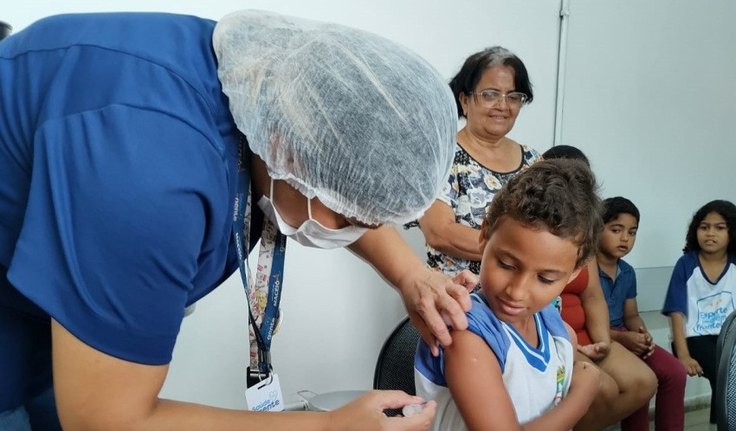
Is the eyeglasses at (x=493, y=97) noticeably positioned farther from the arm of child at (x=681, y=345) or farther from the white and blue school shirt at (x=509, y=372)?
the arm of child at (x=681, y=345)

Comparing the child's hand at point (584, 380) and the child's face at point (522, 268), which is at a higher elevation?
the child's face at point (522, 268)

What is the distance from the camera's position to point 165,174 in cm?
70

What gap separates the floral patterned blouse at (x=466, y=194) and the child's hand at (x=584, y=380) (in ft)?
2.18

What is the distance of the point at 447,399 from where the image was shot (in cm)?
133

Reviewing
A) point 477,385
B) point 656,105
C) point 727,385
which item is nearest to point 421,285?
point 477,385

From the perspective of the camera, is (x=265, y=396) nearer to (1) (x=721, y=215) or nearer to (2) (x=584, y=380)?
(2) (x=584, y=380)

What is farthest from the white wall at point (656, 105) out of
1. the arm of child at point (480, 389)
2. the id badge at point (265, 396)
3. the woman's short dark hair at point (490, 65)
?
the id badge at point (265, 396)

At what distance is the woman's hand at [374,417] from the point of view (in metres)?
0.84

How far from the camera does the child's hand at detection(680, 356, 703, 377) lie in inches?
123

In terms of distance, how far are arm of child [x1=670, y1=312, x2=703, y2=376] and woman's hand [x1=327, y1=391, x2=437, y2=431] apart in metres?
2.68

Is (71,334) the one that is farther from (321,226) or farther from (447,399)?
(447,399)

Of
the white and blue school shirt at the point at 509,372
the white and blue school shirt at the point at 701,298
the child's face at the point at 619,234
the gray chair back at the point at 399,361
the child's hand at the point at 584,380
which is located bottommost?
the white and blue school shirt at the point at 701,298

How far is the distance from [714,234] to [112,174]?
10.9ft

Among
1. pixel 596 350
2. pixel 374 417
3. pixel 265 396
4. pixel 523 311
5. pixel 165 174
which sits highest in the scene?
pixel 165 174
